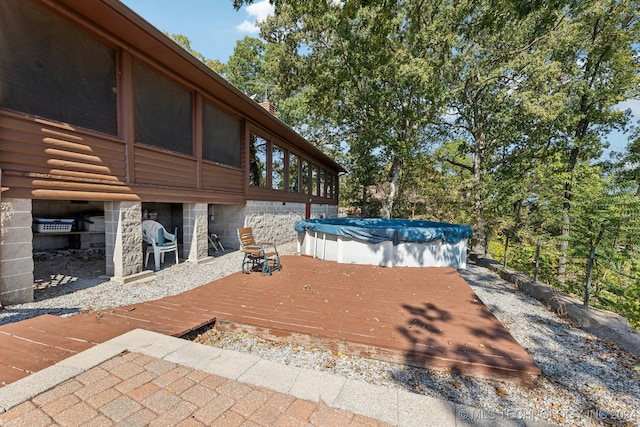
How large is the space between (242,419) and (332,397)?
539 mm

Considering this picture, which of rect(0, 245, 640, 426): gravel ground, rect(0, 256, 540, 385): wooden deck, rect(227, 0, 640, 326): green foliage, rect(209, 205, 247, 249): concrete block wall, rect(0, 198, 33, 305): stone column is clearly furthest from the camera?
rect(227, 0, 640, 326): green foliage

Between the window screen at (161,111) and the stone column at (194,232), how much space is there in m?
1.37

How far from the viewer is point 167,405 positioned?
1.57 meters

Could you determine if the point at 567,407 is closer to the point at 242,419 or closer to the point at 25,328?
the point at 242,419

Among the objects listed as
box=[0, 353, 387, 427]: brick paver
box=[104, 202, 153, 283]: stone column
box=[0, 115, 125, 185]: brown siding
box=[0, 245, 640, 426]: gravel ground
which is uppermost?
box=[0, 115, 125, 185]: brown siding

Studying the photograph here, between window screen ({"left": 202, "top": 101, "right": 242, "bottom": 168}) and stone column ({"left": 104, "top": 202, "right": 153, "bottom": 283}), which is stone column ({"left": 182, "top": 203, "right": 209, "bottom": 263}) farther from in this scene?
stone column ({"left": 104, "top": 202, "right": 153, "bottom": 283})

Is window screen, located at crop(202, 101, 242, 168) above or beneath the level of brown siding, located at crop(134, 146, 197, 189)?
above

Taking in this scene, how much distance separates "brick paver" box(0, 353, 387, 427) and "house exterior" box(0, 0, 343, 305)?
2.97 m

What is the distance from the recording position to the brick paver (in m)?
1.45

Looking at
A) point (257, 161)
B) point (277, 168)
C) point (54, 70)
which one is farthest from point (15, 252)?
point (277, 168)

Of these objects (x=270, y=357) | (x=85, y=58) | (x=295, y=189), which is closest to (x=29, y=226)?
(x=85, y=58)

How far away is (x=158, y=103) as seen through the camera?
17.4ft

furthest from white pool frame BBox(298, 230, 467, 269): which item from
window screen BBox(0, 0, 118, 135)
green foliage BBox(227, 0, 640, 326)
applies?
window screen BBox(0, 0, 118, 135)

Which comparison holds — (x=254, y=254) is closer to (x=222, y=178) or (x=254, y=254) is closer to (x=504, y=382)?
(x=222, y=178)
